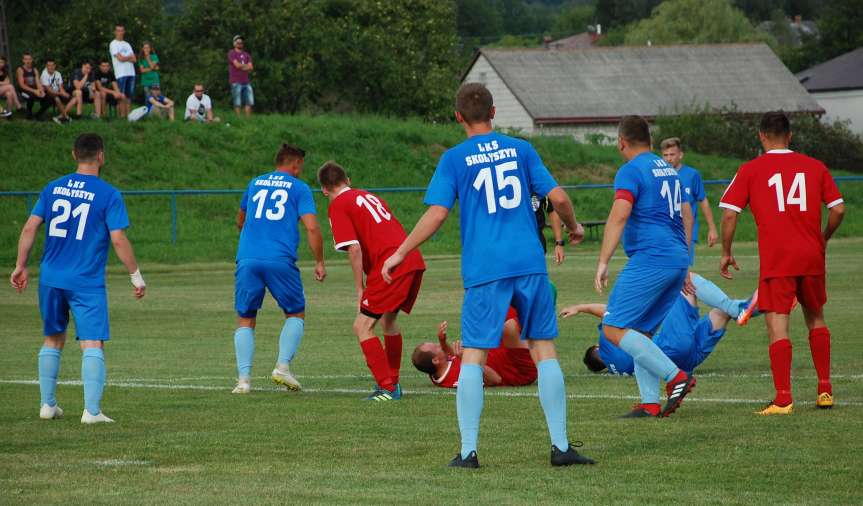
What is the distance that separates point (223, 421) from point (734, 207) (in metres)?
3.98

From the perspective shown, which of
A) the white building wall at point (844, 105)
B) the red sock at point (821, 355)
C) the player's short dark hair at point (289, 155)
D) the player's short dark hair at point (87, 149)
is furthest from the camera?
the white building wall at point (844, 105)

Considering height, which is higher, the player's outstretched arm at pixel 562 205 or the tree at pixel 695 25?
the tree at pixel 695 25

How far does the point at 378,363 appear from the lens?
1136 cm

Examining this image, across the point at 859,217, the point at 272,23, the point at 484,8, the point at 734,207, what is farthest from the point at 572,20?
the point at 734,207

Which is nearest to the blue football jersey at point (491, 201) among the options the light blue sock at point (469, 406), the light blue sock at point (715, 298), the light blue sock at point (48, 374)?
the light blue sock at point (469, 406)

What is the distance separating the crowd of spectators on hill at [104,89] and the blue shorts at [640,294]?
28055 mm

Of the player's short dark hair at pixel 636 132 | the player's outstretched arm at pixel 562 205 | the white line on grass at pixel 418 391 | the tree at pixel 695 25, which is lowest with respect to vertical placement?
the white line on grass at pixel 418 391

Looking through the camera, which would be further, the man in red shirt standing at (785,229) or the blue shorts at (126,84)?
the blue shorts at (126,84)

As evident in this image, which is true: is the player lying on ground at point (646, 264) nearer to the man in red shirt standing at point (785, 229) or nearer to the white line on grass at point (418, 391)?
the man in red shirt standing at point (785, 229)

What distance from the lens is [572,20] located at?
171 m

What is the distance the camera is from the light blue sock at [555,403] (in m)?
7.85

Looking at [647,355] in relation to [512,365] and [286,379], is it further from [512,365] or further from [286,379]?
[286,379]

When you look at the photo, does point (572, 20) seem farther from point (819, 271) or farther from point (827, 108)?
point (819, 271)

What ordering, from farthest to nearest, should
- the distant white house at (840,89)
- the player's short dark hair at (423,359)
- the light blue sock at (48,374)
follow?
the distant white house at (840,89), the player's short dark hair at (423,359), the light blue sock at (48,374)
